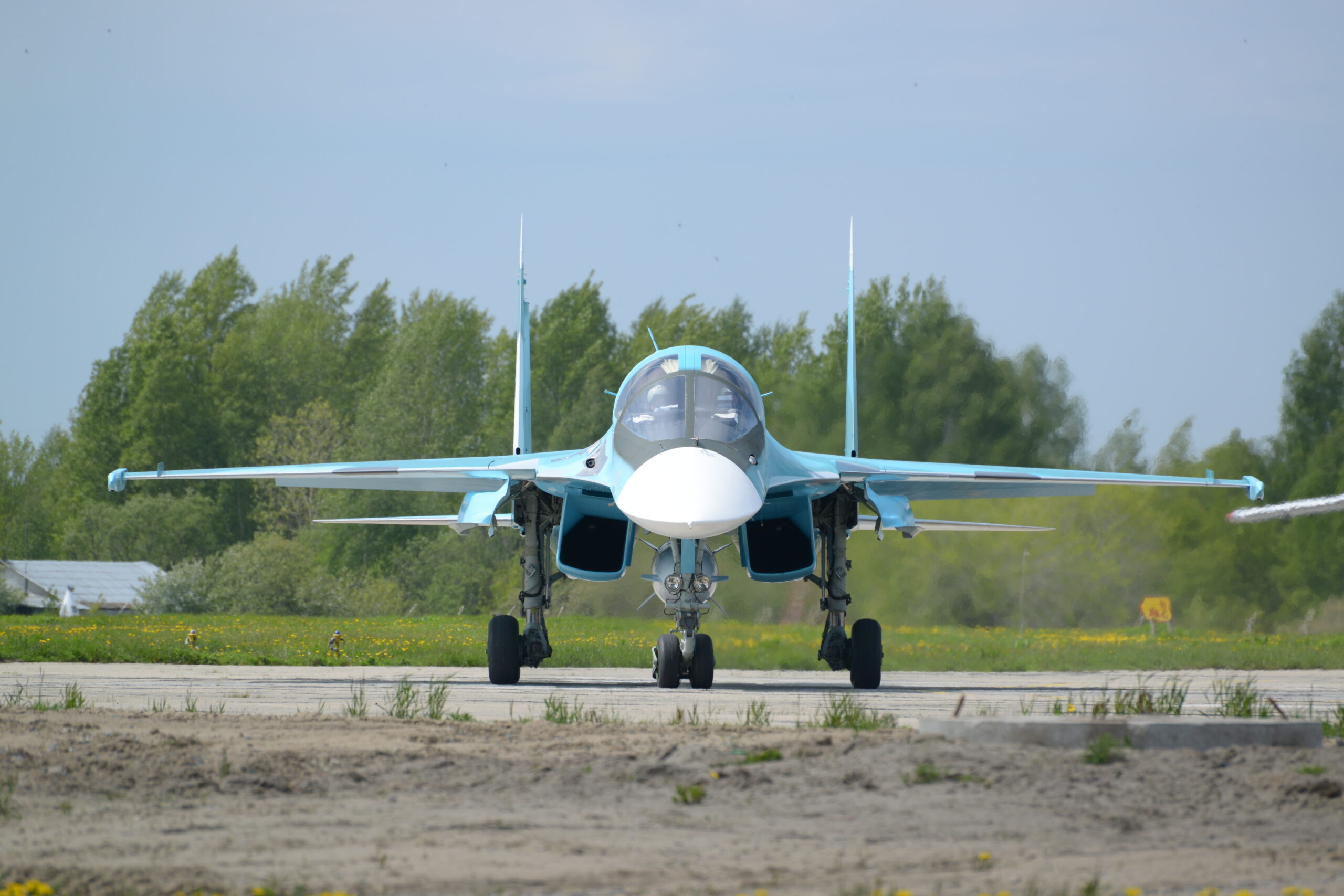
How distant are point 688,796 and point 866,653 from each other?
29.7 ft

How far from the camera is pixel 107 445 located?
63.6m

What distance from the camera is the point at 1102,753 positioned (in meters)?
6.69

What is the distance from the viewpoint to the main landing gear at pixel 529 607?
15344 mm

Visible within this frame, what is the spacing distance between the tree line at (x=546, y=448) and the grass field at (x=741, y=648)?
4.56 ft

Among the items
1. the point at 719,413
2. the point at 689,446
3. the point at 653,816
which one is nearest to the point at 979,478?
the point at 719,413

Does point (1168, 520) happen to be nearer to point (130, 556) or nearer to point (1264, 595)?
point (1264, 595)

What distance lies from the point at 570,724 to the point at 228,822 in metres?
3.70

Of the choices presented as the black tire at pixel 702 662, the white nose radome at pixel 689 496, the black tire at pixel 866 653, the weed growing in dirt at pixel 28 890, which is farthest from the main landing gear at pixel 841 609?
the weed growing in dirt at pixel 28 890

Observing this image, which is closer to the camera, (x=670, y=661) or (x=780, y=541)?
(x=670, y=661)

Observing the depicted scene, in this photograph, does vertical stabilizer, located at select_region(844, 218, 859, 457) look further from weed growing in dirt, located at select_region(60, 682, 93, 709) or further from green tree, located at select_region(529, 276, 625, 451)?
green tree, located at select_region(529, 276, 625, 451)

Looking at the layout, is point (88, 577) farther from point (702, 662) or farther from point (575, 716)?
point (575, 716)

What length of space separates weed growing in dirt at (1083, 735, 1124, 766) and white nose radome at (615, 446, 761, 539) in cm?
548

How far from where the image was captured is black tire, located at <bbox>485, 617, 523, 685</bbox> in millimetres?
15312

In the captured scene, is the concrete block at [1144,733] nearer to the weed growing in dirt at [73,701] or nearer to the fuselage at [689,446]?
the fuselage at [689,446]
